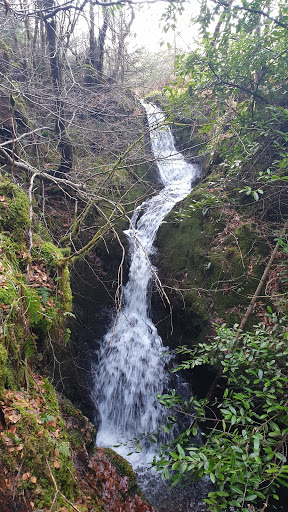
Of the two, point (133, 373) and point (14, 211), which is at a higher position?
point (14, 211)

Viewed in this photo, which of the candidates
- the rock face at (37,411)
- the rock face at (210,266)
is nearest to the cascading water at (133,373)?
the rock face at (210,266)

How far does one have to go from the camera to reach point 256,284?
209 inches

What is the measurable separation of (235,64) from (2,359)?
601 cm

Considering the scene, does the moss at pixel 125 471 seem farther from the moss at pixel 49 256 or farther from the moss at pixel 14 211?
the moss at pixel 14 211

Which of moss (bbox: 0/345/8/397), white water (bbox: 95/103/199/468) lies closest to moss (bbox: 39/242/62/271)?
white water (bbox: 95/103/199/468)

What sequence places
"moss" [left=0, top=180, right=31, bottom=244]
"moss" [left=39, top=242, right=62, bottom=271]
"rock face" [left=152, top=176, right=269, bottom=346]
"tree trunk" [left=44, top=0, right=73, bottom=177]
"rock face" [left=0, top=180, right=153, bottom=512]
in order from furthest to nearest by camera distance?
1. "tree trunk" [left=44, top=0, right=73, bottom=177]
2. "rock face" [left=152, top=176, right=269, bottom=346]
3. "moss" [left=39, top=242, right=62, bottom=271]
4. "moss" [left=0, top=180, right=31, bottom=244]
5. "rock face" [left=0, top=180, right=153, bottom=512]

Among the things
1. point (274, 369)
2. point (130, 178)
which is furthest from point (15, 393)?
point (130, 178)

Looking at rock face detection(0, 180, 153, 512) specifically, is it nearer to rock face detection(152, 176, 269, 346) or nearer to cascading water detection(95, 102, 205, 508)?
cascading water detection(95, 102, 205, 508)

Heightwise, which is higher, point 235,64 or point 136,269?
point 235,64

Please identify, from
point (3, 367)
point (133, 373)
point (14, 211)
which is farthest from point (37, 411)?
point (133, 373)

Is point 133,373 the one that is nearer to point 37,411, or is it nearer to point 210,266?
point 210,266

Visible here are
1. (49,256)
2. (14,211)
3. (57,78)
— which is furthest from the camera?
(57,78)

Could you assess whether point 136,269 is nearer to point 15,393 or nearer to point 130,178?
point 130,178

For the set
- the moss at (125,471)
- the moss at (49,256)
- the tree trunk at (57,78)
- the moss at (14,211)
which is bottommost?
the moss at (125,471)
